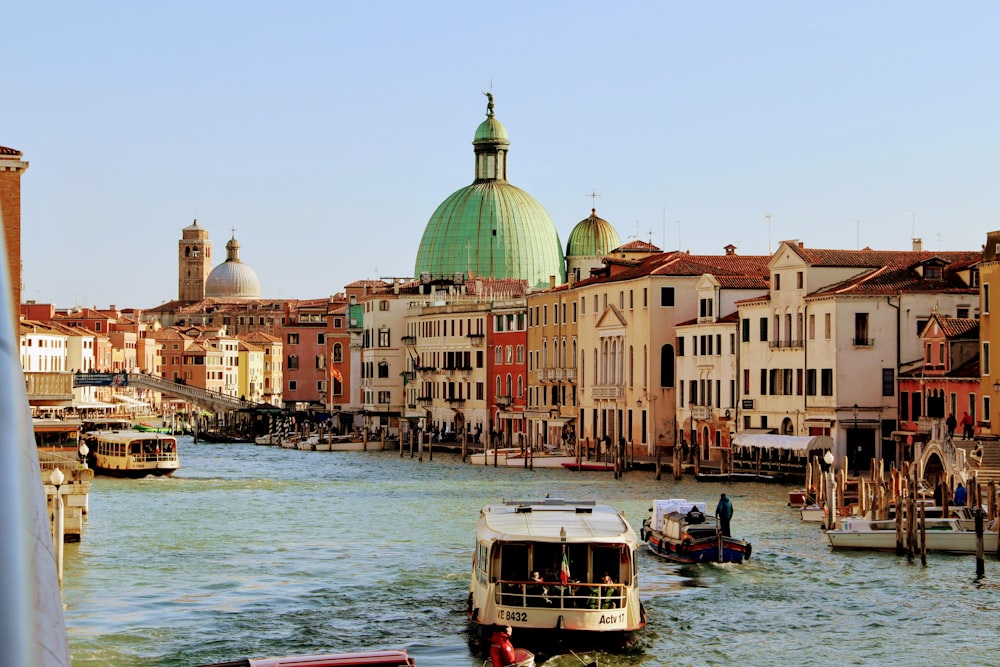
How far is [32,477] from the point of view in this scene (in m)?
1.01

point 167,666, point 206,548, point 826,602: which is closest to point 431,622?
point 167,666

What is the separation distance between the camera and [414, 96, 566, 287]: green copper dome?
79.9m

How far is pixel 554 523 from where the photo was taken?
16.9 meters

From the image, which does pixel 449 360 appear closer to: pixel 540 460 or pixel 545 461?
pixel 540 460

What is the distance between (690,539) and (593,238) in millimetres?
63595

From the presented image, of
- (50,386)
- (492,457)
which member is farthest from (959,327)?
(50,386)

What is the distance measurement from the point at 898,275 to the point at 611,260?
17102 millimetres

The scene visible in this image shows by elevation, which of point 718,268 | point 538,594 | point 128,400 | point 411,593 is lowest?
point 411,593

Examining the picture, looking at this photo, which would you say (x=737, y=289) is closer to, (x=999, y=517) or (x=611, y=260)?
(x=611, y=260)

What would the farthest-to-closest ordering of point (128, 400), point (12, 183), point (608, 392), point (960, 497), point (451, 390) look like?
1. point (128, 400)
2. point (451, 390)
3. point (608, 392)
4. point (960, 497)
5. point (12, 183)

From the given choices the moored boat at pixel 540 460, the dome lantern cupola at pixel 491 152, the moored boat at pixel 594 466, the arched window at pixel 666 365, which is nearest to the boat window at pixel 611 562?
the moored boat at pixel 594 466

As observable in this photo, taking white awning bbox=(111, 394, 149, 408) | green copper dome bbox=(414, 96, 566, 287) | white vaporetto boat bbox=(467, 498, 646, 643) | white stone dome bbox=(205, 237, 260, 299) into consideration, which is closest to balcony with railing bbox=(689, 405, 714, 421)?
white vaporetto boat bbox=(467, 498, 646, 643)

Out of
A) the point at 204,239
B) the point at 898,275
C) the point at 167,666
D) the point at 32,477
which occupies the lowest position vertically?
the point at 167,666

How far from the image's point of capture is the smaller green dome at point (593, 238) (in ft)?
277
